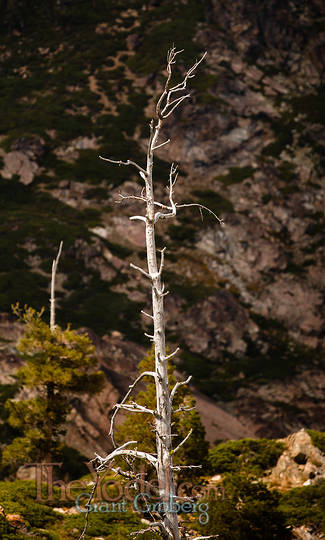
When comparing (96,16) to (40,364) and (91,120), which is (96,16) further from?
(40,364)

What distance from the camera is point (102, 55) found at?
376ft

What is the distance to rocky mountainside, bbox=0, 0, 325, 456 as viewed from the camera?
206ft

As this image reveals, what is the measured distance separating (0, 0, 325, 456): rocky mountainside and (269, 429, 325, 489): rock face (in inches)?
797

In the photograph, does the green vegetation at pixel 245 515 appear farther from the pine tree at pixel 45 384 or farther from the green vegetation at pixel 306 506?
the pine tree at pixel 45 384

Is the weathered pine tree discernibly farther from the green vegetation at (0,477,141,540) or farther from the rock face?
the rock face

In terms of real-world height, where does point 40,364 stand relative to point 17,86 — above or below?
below

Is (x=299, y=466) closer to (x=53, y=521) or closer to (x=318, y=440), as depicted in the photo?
(x=318, y=440)

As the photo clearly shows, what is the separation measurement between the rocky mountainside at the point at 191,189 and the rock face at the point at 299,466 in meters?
20.2

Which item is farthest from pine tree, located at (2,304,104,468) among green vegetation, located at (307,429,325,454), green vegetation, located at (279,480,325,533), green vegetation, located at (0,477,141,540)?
green vegetation, located at (307,429,325,454)

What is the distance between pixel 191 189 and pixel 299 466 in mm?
70842

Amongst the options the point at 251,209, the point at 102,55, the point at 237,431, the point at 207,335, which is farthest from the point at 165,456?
the point at 102,55

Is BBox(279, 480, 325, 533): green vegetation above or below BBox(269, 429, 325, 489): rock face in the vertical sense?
below

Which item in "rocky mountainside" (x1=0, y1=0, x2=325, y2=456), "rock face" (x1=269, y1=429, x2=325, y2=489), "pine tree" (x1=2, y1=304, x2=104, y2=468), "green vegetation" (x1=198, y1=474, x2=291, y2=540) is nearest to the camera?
"green vegetation" (x1=198, y1=474, x2=291, y2=540)

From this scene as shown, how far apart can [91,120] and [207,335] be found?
162 ft
